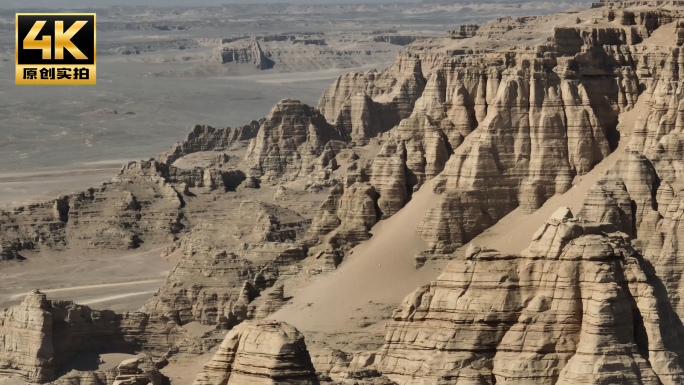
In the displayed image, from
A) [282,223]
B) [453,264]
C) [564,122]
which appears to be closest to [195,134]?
[282,223]

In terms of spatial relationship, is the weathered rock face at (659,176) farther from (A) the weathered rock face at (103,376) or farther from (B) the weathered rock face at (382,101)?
(B) the weathered rock face at (382,101)

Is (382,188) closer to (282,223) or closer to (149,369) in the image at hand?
(149,369)

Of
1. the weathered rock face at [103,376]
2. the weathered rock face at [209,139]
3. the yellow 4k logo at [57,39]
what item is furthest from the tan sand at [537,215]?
the weathered rock face at [209,139]

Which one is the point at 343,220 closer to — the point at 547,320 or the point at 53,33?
the point at 53,33

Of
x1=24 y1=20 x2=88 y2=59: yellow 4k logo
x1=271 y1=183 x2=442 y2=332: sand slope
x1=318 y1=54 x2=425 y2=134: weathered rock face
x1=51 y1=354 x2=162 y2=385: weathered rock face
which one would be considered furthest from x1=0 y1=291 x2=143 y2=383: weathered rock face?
x1=318 y1=54 x2=425 y2=134: weathered rock face

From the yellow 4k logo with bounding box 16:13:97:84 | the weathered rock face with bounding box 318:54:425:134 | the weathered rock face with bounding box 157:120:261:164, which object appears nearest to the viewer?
the yellow 4k logo with bounding box 16:13:97:84

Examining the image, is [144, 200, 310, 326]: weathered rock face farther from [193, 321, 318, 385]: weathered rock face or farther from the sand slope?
[193, 321, 318, 385]: weathered rock face
